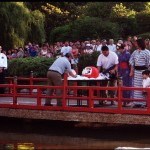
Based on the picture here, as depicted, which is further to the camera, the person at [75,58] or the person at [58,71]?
the person at [75,58]

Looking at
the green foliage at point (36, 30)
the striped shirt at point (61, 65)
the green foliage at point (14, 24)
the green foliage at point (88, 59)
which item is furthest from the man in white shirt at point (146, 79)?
the green foliage at point (36, 30)

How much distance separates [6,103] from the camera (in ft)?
65.0

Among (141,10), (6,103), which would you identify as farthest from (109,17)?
(6,103)

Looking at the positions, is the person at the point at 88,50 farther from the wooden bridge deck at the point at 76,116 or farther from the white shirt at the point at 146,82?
the white shirt at the point at 146,82

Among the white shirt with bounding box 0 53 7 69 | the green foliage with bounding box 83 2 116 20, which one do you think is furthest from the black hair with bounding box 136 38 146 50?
the green foliage with bounding box 83 2 116 20

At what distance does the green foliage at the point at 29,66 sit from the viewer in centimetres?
2608

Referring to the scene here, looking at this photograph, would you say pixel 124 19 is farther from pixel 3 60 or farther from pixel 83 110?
pixel 83 110

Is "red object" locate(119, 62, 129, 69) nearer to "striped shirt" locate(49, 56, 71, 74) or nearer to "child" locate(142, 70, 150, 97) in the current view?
"child" locate(142, 70, 150, 97)

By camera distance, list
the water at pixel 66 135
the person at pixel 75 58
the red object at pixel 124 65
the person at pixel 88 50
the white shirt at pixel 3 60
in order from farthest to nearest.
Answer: the person at pixel 88 50 < the person at pixel 75 58 < the white shirt at pixel 3 60 < the red object at pixel 124 65 < the water at pixel 66 135

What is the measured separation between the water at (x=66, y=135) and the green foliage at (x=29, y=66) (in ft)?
20.1

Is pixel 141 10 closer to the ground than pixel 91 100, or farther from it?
farther from it

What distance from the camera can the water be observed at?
52.9ft

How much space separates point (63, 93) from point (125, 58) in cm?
201

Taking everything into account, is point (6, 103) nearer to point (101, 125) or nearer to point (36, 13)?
point (101, 125)
